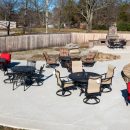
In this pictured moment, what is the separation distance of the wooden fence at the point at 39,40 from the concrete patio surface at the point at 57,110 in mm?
13359

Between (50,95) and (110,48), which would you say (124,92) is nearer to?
(50,95)

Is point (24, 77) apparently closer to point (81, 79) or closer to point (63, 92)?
point (63, 92)

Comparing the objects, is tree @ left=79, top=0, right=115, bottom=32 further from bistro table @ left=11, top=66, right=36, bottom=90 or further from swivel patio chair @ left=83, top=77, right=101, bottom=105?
swivel patio chair @ left=83, top=77, right=101, bottom=105

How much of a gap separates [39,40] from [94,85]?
20.5 metres

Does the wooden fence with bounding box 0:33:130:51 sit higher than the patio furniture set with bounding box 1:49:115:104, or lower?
higher

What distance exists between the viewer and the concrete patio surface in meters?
9.38

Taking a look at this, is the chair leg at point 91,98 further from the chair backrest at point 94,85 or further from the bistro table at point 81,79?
the bistro table at point 81,79

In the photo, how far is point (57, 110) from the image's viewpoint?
1066 centimetres

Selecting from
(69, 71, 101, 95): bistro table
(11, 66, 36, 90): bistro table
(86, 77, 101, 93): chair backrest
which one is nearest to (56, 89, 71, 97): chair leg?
(69, 71, 101, 95): bistro table

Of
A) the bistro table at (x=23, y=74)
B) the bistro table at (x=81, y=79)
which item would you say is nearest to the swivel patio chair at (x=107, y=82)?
the bistro table at (x=81, y=79)

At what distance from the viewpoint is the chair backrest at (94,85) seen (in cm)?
1127

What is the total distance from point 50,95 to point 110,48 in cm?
1707

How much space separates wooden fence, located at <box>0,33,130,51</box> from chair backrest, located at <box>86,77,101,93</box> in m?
16.1

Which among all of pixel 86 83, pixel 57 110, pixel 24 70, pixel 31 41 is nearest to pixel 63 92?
pixel 86 83
